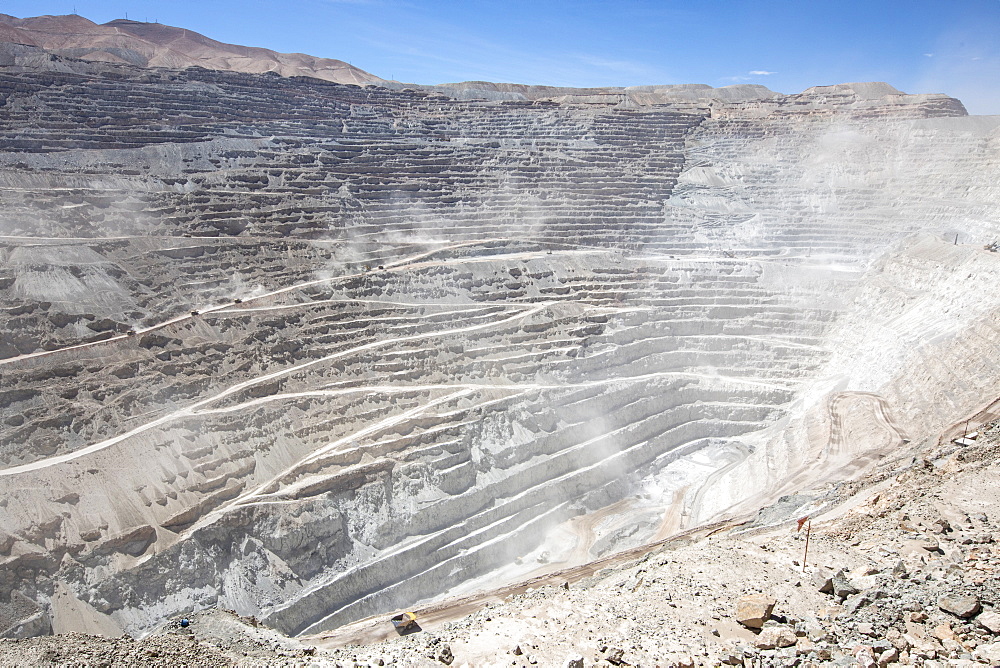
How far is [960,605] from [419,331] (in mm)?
28439

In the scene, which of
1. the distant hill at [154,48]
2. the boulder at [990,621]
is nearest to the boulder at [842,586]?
the boulder at [990,621]

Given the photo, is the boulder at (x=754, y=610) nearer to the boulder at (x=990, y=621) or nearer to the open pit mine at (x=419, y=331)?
the boulder at (x=990, y=621)

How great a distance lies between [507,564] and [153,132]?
40.1 metres

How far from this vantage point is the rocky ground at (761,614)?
1025 centimetres

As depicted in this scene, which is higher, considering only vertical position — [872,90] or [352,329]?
[872,90]

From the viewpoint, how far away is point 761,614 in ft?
38.1

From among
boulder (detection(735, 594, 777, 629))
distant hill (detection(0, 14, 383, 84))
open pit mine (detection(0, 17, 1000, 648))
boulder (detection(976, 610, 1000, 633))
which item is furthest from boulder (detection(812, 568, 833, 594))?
distant hill (detection(0, 14, 383, 84))

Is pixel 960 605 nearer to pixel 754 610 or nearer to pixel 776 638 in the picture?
pixel 776 638

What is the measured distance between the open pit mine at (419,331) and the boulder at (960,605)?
1203cm

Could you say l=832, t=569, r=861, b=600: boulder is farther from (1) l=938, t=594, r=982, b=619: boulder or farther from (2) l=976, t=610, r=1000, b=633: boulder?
(2) l=976, t=610, r=1000, b=633: boulder

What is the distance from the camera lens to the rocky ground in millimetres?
10250

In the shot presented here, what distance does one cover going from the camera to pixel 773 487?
28.8 m

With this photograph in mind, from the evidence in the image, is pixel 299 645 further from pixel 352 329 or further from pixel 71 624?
pixel 352 329

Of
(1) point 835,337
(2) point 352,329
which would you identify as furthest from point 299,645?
(1) point 835,337
